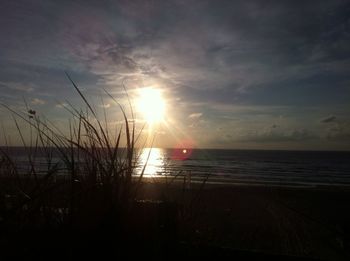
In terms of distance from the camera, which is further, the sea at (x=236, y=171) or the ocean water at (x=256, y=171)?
the ocean water at (x=256, y=171)

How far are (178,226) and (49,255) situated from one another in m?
0.57

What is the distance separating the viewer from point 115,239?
1323 mm

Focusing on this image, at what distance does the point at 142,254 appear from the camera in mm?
1348

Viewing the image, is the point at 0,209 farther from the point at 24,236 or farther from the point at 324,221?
the point at 324,221

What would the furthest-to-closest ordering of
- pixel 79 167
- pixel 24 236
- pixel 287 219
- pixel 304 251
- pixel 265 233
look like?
1. pixel 287 219
2. pixel 265 233
3. pixel 304 251
4. pixel 79 167
5. pixel 24 236

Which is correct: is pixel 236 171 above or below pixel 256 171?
above

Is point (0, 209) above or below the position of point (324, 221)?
above

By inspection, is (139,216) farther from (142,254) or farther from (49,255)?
(49,255)

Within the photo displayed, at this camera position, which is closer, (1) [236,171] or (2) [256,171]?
(1) [236,171]

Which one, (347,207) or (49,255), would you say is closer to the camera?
(49,255)

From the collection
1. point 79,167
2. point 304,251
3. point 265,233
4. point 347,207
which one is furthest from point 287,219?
point 79,167

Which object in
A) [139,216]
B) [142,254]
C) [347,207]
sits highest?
[139,216]

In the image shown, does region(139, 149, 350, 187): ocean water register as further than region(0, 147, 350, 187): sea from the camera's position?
Yes

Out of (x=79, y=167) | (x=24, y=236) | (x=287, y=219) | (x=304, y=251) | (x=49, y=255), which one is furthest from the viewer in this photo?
(x=287, y=219)
